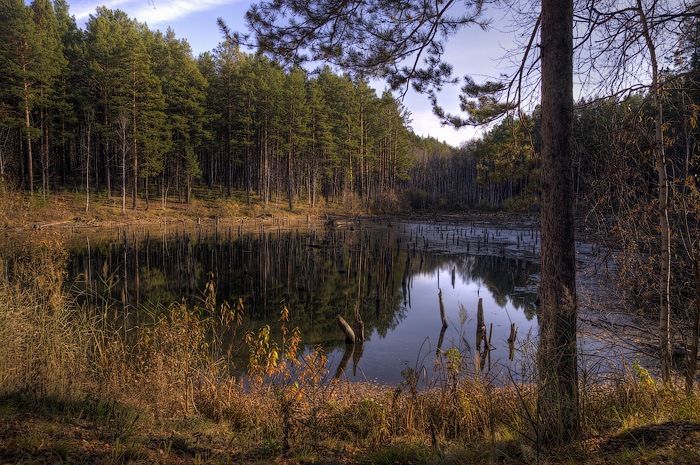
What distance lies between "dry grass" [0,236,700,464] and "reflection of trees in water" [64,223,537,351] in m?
4.87

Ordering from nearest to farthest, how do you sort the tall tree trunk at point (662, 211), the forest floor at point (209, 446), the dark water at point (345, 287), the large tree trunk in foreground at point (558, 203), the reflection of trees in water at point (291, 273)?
the forest floor at point (209, 446) < the large tree trunk in foreground at point (558, 203) < the tall tree trunk at point (662, 211) < the dark water at point (345, 287) < the reflection of trees in water at point (291, 273)

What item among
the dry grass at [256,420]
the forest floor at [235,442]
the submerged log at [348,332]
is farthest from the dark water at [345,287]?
the forest floor at [235,442]

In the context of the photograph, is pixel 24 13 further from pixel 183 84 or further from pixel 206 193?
pixel 206 193

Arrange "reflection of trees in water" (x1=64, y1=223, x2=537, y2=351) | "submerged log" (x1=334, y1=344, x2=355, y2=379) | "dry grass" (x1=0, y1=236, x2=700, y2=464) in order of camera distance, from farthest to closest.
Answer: "reflection of trees in water" (x1=64, y1=223, x2=537, y2=351) → "submerged log" (x1=334, y1=344, x2=355, y2=379) → "dry grass" (x1=0, y1=236, x2=700, y2=464)

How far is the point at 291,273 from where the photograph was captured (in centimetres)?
2181

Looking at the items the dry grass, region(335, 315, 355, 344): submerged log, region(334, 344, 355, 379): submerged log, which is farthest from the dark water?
the dry grass

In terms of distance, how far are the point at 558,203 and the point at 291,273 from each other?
18.3 metres

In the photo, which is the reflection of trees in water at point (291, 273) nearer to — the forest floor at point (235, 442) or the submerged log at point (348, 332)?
the submerged log at point (348, 332)

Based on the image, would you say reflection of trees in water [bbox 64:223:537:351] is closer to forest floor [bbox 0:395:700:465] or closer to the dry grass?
the dry grass

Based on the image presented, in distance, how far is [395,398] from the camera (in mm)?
5223

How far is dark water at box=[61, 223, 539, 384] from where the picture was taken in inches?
462

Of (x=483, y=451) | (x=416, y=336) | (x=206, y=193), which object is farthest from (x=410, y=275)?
(x=206, y=193)

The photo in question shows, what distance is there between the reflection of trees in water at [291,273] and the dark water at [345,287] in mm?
60

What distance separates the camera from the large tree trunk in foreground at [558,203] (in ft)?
14.6
